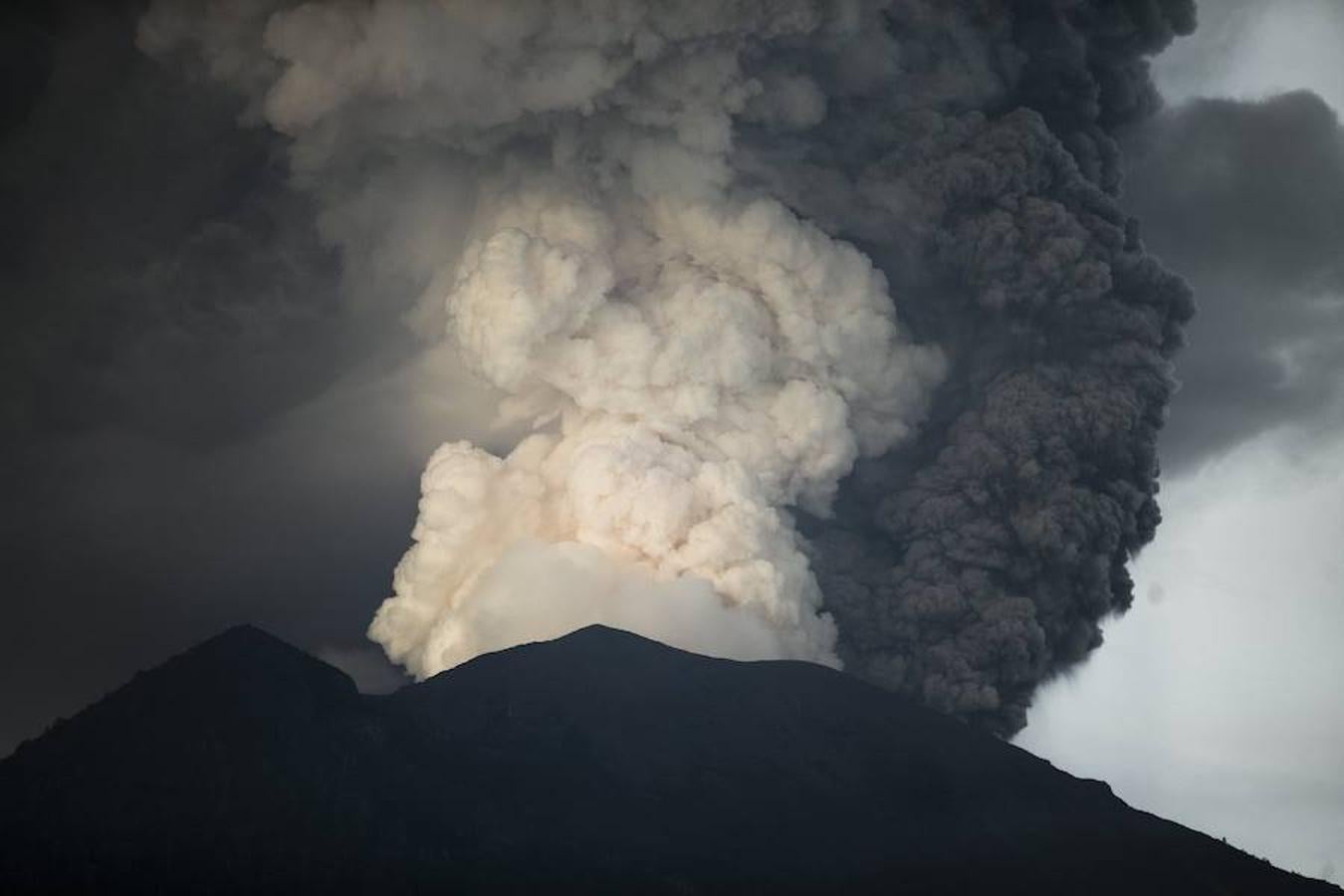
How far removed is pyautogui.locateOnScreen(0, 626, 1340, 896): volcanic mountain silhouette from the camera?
7344 cm

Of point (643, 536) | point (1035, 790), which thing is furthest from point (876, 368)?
point (1035, 790)

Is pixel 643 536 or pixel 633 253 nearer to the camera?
pixel 643 536

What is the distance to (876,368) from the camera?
79625mm

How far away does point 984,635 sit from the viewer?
77.2m

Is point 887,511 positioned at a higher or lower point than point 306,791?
higher

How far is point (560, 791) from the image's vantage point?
78.6 m

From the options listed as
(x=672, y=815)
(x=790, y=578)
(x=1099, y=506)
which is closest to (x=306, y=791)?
(x=672, y=815)

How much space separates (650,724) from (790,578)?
31.3 ft

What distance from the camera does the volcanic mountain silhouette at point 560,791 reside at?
73438 millimetres

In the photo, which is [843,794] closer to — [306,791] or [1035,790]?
[1035,790]

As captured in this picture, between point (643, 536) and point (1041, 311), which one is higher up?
point (1041, 311)

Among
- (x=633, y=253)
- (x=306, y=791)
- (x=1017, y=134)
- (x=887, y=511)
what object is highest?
(x=1017, y=134)

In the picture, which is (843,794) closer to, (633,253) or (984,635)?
(984,635)

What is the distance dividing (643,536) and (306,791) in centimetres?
1317
